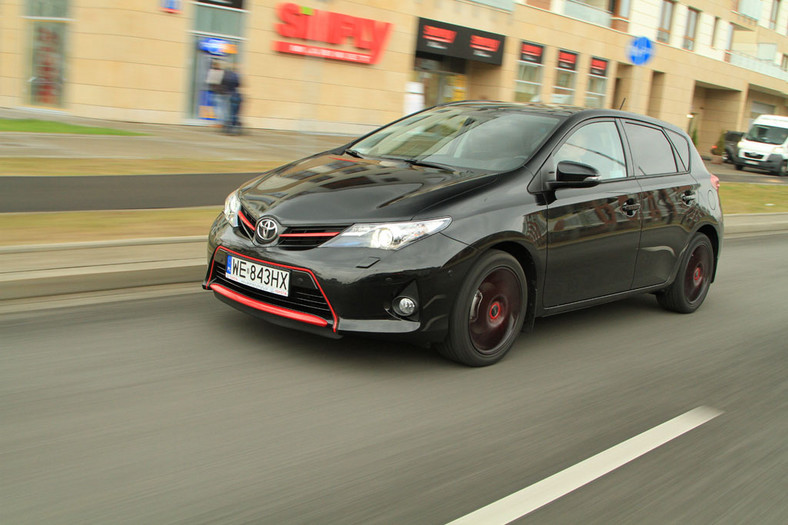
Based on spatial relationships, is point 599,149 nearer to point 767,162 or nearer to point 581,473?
point 581,473

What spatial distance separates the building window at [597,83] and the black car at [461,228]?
29.4m

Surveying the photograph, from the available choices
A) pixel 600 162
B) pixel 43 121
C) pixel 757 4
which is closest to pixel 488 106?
pixel 600 162

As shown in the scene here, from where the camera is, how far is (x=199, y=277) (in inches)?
234

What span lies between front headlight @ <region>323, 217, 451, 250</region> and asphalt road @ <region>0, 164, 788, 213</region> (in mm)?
4484

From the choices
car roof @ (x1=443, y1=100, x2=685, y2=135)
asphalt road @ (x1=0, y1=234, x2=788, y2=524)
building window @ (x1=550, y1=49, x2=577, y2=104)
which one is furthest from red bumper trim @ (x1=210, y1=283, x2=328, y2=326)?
building window @ (x1=550, y1=49, x2=577, y2=104)

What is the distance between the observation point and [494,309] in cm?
455

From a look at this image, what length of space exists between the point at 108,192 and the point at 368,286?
5376 mm

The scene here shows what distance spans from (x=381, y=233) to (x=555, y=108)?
2089 mm

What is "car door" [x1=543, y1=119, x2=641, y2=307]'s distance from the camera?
16.0 ft

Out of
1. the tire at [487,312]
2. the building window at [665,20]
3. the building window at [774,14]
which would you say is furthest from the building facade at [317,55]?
the building window at [774,14]

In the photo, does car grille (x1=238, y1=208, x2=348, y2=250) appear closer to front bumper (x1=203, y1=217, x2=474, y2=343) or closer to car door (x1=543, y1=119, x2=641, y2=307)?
front bumper (x1=203, y1=217, x2=474, y2=343)

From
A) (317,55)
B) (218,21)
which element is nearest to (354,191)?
(218,21)

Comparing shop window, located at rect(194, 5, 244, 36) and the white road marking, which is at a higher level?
shop window, located at rect(194, 5, 244, 36)

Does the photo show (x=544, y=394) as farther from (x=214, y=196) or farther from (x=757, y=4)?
(x=757, y=4)
